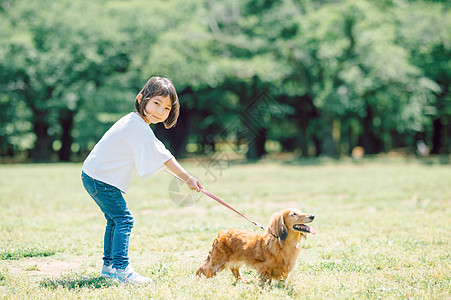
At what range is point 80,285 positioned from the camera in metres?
4.59

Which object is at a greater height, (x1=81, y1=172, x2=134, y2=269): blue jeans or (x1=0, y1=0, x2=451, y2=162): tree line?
(x1=0, y1=0, x2=451, y2=162): tree line

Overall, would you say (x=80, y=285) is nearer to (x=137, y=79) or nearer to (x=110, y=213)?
(x=110, y=213)

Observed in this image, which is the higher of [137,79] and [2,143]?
[137,79]

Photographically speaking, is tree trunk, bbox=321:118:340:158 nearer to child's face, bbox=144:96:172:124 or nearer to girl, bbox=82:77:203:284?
child's face, bbox=144:96:172:124

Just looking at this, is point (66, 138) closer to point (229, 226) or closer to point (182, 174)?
point (229, 226)

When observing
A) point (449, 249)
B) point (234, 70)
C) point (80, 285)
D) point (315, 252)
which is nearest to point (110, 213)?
point (80, 285)

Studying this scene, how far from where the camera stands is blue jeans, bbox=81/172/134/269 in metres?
4.49

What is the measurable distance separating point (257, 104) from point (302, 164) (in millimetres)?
4518

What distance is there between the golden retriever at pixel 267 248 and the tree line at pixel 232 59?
19.8 m

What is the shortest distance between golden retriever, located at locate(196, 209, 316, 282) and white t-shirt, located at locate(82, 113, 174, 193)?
3.60 ft

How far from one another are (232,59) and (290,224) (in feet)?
74.5

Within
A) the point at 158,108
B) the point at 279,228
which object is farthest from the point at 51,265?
the point at 279,228

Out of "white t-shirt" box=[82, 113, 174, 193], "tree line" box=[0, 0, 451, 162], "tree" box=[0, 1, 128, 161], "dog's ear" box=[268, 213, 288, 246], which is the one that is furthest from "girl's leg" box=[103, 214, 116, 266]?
"tree" box=[0, 1, 128, 161]

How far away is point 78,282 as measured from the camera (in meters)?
4.62
